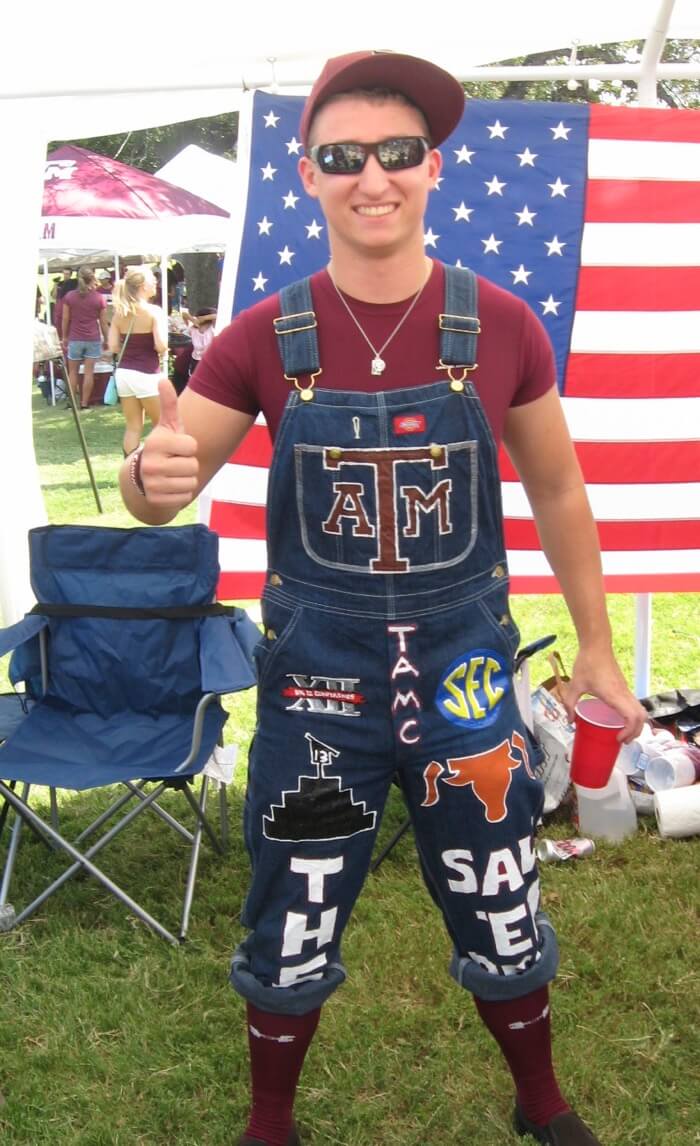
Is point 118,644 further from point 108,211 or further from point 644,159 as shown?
point 108,211

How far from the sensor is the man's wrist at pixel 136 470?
2014 millimetres

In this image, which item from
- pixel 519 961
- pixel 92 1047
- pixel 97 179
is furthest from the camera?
pixel 97 179

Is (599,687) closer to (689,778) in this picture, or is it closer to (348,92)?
(348,92)

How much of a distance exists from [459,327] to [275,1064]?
1.50 meters

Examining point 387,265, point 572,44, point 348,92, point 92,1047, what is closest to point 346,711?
point 387,265

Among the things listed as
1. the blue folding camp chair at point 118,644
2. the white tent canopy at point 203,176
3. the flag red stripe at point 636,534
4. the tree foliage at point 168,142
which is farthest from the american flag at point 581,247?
the tree foliage at point 168,142

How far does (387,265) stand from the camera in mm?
2031

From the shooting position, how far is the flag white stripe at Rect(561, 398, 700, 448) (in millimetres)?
4219

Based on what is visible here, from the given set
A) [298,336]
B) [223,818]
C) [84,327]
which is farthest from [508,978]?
[84,327]

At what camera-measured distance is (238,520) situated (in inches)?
170

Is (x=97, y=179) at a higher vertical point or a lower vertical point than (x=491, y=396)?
higher

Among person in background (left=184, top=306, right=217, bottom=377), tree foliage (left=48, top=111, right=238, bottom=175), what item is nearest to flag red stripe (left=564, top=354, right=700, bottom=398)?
person in background (left=184, top=306, right=217, bottom=377)

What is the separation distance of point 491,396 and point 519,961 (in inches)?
42.9

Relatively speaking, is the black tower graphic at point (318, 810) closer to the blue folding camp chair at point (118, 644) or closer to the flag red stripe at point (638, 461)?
the blue folding camp chair at point (118, 644)
